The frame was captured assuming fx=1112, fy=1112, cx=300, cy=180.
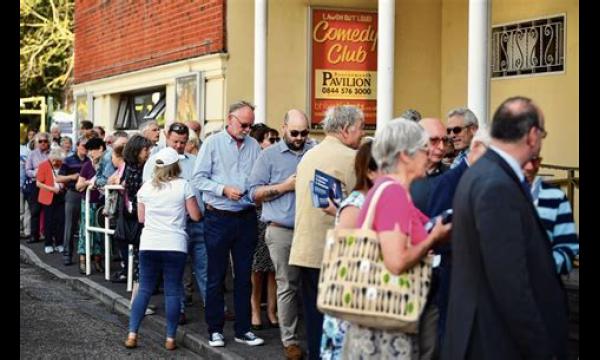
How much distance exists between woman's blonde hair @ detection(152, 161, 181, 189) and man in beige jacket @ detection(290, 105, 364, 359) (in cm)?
201

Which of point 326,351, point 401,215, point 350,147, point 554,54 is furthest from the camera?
point 554,54

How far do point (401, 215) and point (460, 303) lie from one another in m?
0.50

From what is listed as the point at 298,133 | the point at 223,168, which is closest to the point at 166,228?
the point at 223,168

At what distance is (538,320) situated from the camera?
4559 mm

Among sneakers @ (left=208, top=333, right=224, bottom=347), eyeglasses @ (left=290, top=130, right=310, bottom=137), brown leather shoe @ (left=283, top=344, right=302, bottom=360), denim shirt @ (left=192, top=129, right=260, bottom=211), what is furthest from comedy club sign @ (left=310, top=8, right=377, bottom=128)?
brown leather shoe @ (left=283, top=344, right=302, bottom=360)

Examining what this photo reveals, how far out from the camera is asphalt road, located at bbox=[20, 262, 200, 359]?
9578 mm

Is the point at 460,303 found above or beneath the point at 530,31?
beneath

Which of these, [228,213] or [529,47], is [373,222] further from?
[529,47]

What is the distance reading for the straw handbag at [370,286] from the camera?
500 cm

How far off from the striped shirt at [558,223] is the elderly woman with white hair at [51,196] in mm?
12505

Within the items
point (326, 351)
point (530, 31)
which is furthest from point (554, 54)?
point (326, 351)

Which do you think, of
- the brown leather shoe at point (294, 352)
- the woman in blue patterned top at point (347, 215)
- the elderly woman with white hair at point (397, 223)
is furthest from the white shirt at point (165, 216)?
the elderly woman with white hair at point (397, 223)

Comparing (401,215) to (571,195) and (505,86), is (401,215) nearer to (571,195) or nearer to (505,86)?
(571,195)

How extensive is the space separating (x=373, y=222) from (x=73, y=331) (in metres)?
6.23
